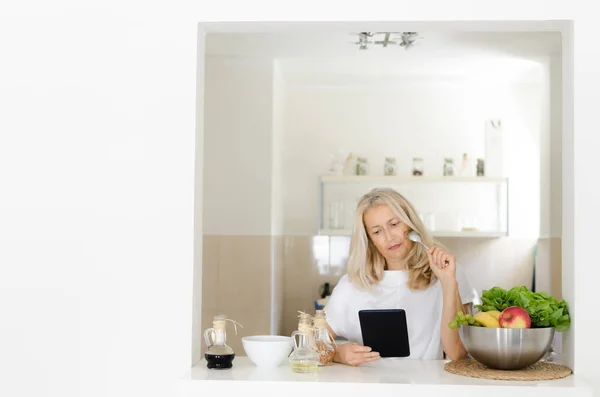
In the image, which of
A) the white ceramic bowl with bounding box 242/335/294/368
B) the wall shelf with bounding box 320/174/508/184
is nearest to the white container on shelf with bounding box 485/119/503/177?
the wall shelf with bounding box 320/174/508/184

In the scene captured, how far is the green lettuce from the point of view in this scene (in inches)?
82.7

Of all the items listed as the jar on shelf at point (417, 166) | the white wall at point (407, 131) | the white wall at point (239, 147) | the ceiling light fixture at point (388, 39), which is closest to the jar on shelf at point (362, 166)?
the white wall at point (407, 131)

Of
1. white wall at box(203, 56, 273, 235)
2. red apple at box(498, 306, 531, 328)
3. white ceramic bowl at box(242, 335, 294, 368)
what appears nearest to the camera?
red apple at box(498, 306, 531, 328)

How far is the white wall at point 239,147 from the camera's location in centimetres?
495

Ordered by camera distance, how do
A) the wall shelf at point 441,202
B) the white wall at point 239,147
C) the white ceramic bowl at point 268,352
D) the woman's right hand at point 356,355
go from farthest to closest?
the wall shelf at point 441,202 < the white wall at point 239,147 < the woman's right hand at point 356,355 < the white ceramic bowl at point 268,352

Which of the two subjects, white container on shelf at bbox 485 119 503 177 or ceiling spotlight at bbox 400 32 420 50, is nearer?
ceiling spotlight at bbox 400 32 420 50

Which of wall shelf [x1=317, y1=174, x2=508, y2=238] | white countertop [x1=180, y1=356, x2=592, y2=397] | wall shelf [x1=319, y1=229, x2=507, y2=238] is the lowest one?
white countertop [x1=180, y1=356, x2=592, y2=397]

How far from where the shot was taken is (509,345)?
81.4 inches

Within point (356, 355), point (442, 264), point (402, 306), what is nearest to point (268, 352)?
point (356, 355)

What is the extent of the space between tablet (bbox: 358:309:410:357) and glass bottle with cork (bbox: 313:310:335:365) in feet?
0.46

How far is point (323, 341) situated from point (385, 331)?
0.97 ft

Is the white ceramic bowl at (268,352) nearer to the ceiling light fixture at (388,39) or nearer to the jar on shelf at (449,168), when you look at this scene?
the ceiling light fixture at (388,39)

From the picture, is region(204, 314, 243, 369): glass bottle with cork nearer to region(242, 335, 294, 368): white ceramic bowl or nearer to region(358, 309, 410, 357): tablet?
region(242, 335, 294, 368): white ceramic bowl

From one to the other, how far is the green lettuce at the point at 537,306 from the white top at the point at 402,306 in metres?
0.70
